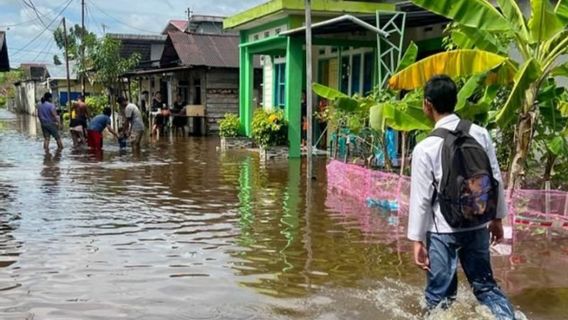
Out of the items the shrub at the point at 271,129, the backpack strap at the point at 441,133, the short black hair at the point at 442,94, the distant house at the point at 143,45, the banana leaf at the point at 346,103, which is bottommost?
the shrub at the point at 271,129

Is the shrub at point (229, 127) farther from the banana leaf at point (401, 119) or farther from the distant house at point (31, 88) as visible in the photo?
the distant house at point (31, 88)

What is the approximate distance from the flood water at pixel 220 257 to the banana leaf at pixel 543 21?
2.39 meters

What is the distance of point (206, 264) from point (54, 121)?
49.0 ft

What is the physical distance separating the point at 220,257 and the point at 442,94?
3675mm

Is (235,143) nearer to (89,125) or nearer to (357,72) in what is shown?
(89,125)

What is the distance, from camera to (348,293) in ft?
19.7

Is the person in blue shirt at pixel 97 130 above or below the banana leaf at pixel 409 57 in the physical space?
below

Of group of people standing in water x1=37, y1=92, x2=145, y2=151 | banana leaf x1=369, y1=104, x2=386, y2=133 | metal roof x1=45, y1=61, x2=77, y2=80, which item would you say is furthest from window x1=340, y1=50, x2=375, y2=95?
metal roof x1=45, y1=61, x2=77, y2=80

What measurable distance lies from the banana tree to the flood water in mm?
1438

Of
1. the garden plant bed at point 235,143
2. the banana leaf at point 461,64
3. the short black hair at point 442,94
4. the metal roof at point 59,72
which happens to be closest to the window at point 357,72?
the garden plant bed at point 235,143

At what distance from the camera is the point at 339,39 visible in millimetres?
16547

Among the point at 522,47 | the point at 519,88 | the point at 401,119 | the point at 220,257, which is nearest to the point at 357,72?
the point at 401,119

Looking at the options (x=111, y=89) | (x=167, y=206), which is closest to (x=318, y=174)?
(x=167, y=206)

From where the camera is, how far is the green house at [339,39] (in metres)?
14.2
